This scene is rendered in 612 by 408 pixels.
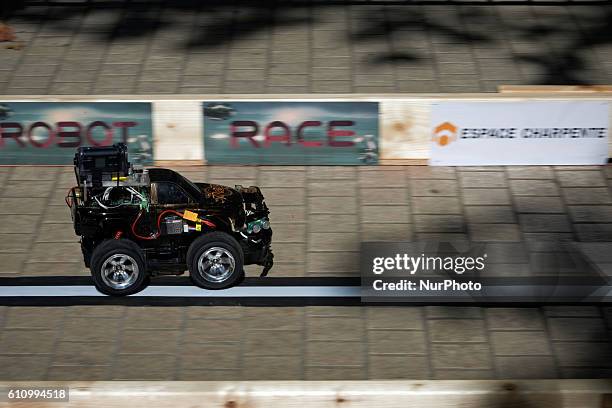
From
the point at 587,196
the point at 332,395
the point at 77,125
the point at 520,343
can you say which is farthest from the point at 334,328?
the point at 77,125

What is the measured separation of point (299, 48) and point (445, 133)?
4.62m

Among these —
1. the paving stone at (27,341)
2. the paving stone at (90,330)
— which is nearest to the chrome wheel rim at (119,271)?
the paving stone at (90,330)

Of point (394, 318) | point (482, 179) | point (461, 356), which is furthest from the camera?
point (482, 179)

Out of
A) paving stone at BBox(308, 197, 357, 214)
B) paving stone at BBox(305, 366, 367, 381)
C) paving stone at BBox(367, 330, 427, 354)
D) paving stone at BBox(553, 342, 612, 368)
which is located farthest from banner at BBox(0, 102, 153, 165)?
paving stone at BBox(553, 342, 612, 368)

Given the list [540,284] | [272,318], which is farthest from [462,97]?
[272,318]

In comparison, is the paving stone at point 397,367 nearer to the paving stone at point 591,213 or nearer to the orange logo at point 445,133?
the paving stone at point 591,213

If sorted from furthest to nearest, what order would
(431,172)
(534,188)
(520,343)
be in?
1. (431,172)
2. (534,188)
3. (520,343)

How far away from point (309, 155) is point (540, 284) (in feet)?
14.0

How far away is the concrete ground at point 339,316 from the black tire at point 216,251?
397mm

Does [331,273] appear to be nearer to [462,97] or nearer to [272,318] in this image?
[272,318]

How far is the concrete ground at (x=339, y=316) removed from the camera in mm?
10820

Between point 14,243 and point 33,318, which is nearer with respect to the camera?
point 33,318

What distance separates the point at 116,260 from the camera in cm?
1177

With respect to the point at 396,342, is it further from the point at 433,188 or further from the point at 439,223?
the point at 433,188
